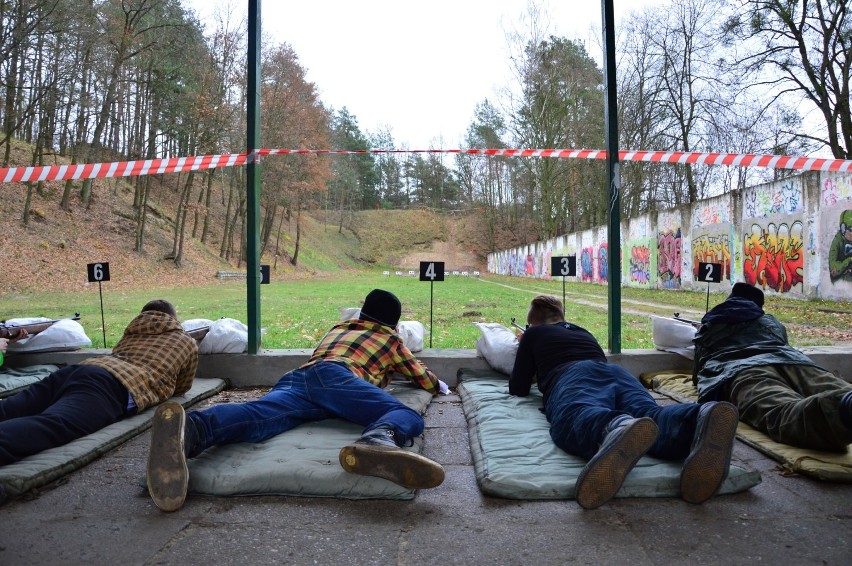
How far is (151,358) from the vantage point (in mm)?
3902

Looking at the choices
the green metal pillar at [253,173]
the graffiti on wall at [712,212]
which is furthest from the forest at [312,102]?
the green metal pillar at [253,173]

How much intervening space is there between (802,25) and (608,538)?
19.8 m

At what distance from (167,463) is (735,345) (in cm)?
340

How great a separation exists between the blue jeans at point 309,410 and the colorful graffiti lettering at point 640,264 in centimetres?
2065

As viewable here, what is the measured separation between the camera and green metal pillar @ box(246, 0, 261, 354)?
5172 millimetres

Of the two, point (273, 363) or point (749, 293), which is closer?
point (749, 293)

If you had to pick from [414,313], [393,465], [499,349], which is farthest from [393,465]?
[414,313]

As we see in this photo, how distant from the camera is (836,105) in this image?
16.6m

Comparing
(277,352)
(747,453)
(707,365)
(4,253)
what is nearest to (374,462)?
(747,453)

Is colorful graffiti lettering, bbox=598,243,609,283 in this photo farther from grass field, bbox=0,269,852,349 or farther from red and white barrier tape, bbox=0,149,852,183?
red and white barrier tape, bbox=0,149,852,183

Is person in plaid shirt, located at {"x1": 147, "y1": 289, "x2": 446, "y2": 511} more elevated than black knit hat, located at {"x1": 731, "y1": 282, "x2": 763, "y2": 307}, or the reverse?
black knit hat, located at {"x1": 731, "y1": 282, "x2": 763, "y2": 307}

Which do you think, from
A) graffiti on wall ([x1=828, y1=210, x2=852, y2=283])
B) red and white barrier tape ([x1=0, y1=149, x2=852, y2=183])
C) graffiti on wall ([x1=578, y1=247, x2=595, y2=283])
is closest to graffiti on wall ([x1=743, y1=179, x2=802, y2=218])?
graffiti on wall ([x1=828, y1=210, x2=852, y2=283])

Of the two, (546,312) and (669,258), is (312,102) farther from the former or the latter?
(546,312)

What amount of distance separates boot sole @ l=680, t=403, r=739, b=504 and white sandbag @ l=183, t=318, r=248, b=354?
13.2 feet
